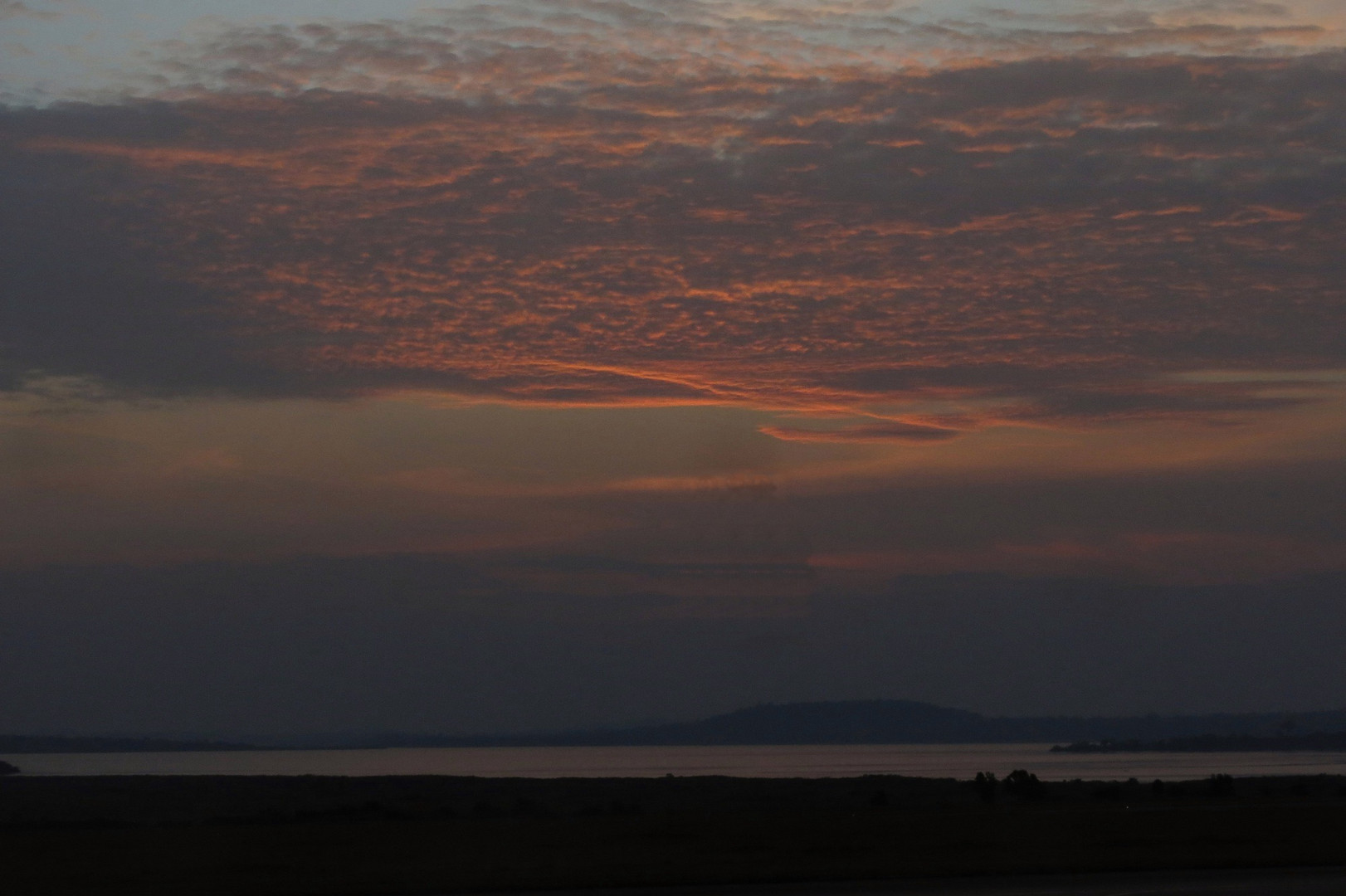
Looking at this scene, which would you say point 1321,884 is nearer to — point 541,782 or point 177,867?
point 177,867

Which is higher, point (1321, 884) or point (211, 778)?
point (211, 778)

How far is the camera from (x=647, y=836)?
149ft

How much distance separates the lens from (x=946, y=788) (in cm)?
7788

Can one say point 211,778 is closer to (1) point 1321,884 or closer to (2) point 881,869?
(2) point 881,869

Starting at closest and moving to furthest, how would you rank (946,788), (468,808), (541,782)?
(468,808) → (946,788) → (541,782)

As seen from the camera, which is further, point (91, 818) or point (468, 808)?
point (468, 808)

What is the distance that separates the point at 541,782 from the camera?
8756 centimetres

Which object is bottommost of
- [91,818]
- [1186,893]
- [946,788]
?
[1186,893]

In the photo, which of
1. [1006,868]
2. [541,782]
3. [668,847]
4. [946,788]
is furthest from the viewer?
[541,782]

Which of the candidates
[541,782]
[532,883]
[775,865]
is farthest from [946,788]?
[532,883]

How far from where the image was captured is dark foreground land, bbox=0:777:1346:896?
3288 centimetres

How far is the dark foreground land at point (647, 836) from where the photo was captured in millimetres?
32875

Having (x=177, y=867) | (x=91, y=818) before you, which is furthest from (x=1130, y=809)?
(x=91, y=818)

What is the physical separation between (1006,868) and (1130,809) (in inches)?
992
